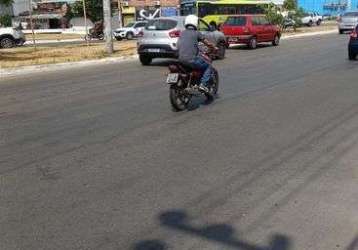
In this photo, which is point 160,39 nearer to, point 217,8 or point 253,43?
point 253,43

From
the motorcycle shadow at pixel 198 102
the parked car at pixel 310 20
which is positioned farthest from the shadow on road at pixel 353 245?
the parked car at pixel 310 20

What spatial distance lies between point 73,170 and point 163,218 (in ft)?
6.34

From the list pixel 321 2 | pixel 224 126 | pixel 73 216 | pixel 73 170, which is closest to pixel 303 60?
pixel 224 126

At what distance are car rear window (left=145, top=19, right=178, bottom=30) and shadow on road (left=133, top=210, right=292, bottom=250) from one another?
1627cm

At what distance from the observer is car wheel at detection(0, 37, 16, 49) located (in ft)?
118

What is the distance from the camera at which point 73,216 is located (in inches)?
209

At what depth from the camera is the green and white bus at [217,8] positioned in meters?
46.3

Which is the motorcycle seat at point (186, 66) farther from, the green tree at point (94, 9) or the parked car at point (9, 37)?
the green tree at point (94, 9)

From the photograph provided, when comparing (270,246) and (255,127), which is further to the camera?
(255,127)

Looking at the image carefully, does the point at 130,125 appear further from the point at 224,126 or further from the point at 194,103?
the point at 194,103

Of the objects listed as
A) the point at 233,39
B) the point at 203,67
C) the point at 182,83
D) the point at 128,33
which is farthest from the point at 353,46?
the point at 128,33

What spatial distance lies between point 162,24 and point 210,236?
17003 millimetres

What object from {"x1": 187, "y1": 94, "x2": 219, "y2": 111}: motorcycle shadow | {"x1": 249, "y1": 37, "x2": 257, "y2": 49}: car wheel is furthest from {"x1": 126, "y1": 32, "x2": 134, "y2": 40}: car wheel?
{"x1": 187, "y1": 94, "x2": 219, "y2": 111}: motorcycle shadow

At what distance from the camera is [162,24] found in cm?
2122
